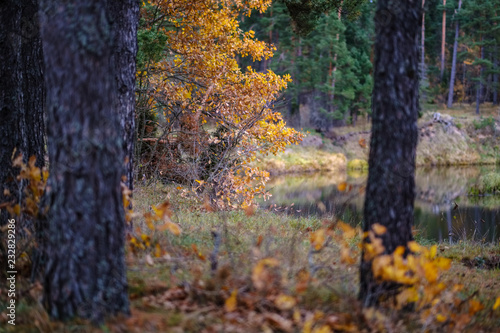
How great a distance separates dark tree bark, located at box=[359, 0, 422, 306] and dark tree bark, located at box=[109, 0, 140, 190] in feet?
9.61

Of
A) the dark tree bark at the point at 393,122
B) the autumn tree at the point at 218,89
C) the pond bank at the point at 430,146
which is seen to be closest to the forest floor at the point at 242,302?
the dark tree bark at the point at 393,122

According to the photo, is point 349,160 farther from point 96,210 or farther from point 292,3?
point 96,210

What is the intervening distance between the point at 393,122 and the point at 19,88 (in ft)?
14.5

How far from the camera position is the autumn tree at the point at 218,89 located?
10.1m

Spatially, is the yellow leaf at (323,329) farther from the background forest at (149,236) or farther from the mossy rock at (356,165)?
the mossy rock at (356,165)

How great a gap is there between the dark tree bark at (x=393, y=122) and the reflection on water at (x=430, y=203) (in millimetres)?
3705

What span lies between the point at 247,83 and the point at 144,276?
737cm

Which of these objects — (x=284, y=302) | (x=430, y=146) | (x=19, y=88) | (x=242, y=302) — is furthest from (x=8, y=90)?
(x=430, y=146)

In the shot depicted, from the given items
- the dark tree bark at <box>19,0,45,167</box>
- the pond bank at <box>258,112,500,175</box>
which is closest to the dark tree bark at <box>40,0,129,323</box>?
the dark tree bark at <box>19,0,45,167</box>

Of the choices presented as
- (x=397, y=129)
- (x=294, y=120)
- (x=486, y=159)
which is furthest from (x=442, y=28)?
(x=397, y=129)

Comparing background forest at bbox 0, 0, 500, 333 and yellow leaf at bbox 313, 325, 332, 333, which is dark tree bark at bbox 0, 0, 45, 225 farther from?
yellow leaf at bbox 313, 325, 332, 333

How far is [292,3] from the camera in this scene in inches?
353

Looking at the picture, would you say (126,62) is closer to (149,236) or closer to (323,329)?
(149,236)

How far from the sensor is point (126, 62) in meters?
5.26
